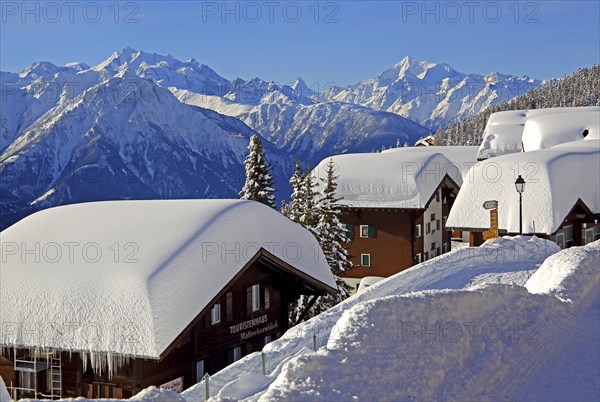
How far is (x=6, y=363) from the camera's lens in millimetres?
19469

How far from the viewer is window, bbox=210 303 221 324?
69.5 feet

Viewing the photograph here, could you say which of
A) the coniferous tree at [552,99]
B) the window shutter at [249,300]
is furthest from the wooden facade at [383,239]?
the coniferous tree at [552,99]

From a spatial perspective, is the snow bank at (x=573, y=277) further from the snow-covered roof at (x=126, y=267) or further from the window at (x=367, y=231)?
the window at (x=367, y=231)

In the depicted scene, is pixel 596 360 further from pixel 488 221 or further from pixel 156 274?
pixel 488 221

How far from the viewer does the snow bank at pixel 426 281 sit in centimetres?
1516

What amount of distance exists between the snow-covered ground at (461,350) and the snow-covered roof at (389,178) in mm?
28311

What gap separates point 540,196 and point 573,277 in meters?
17.4

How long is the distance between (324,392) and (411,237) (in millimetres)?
34270

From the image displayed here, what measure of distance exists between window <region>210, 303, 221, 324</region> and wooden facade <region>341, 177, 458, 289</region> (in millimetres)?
20611

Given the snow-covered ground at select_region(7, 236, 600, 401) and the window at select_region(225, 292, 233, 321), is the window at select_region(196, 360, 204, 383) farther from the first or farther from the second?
the snow-covered ground at select_region(7, 236, 600, 401)

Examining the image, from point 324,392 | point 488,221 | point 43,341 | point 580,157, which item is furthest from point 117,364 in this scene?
point 580,157

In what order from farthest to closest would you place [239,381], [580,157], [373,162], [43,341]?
[373,162] < [580,157] < [43,341] < [239,381]

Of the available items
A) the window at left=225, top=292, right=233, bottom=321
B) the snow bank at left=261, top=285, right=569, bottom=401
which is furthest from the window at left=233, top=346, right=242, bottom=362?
the snow bank at left=261, top=285, right=569, bottom=401

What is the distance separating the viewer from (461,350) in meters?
9.30
